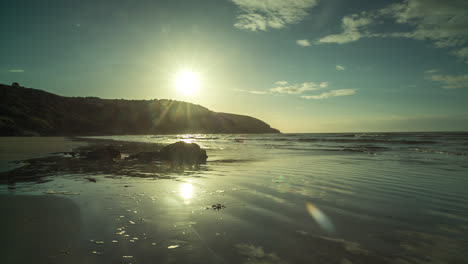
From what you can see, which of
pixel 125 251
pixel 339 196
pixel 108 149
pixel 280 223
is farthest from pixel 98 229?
pixel 108 149

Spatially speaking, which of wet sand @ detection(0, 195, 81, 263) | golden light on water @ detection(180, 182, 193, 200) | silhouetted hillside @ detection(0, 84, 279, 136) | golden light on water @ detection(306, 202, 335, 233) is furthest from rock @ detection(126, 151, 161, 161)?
silhouetted hillside @ detection(0, 84, 279, 136)

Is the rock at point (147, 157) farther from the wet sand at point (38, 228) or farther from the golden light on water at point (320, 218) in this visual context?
the golden light on water at point (320, 218)

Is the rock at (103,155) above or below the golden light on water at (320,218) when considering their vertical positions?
above

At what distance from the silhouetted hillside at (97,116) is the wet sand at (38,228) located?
203 ft

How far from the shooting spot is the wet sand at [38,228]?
3123 mm

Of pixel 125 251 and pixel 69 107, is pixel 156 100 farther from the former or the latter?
pixel 125 251

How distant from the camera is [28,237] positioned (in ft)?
11.9

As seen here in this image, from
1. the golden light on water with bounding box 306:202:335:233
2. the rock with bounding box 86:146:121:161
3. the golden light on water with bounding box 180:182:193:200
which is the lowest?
the golden light on water with bounding box 180:182:193:200

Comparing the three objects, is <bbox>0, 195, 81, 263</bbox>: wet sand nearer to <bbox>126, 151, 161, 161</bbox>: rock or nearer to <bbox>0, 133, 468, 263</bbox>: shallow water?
<bbox>0, 133, 468, 263</bbox>: shallow water

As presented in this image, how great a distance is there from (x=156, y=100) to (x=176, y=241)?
181 meters

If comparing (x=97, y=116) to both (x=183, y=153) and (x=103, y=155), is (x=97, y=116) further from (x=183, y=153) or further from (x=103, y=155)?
(x=183, y=153)

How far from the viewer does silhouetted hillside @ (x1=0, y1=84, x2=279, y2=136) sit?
71.1 m

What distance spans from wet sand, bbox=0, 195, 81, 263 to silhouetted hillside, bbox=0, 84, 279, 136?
6196cm

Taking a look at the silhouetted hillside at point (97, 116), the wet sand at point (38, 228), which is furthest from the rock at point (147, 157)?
the silhouetted hillside at point (97, 116)
